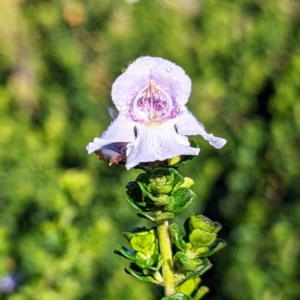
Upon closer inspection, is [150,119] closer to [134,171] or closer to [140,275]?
[140,275]

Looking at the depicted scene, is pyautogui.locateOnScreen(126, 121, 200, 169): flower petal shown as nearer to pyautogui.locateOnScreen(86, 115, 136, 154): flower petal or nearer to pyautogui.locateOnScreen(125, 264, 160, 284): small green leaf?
pyautogui.locateOnScreen(86, 115, 136, 154): flower petal

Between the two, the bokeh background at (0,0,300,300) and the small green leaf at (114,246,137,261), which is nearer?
the small green leaf at (114,246,137,261)

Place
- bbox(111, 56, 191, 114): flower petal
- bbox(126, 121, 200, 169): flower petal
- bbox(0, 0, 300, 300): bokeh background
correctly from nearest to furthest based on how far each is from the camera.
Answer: bbox(126, 121, 200, 169): flower petal < bbox(111, 56, 191, 114): flower petal < bbox(0, 0, 300, 300): bokeh background

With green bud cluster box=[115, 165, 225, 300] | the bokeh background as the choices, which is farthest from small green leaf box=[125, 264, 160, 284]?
the bokeh background

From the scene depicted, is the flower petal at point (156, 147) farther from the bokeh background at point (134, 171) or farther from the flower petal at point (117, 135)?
the bokeh background at point (134, 171)

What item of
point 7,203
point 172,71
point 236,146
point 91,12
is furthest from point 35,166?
point 172,71

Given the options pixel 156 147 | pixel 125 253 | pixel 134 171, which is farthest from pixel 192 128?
pixel 134 171

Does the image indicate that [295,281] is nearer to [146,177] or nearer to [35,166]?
[35,166]

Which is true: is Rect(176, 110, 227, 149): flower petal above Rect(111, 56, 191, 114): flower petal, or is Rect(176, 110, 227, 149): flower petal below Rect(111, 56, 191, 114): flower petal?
below

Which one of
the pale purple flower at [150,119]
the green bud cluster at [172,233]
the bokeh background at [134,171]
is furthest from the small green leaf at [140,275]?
the bokeh background at [134,171]
